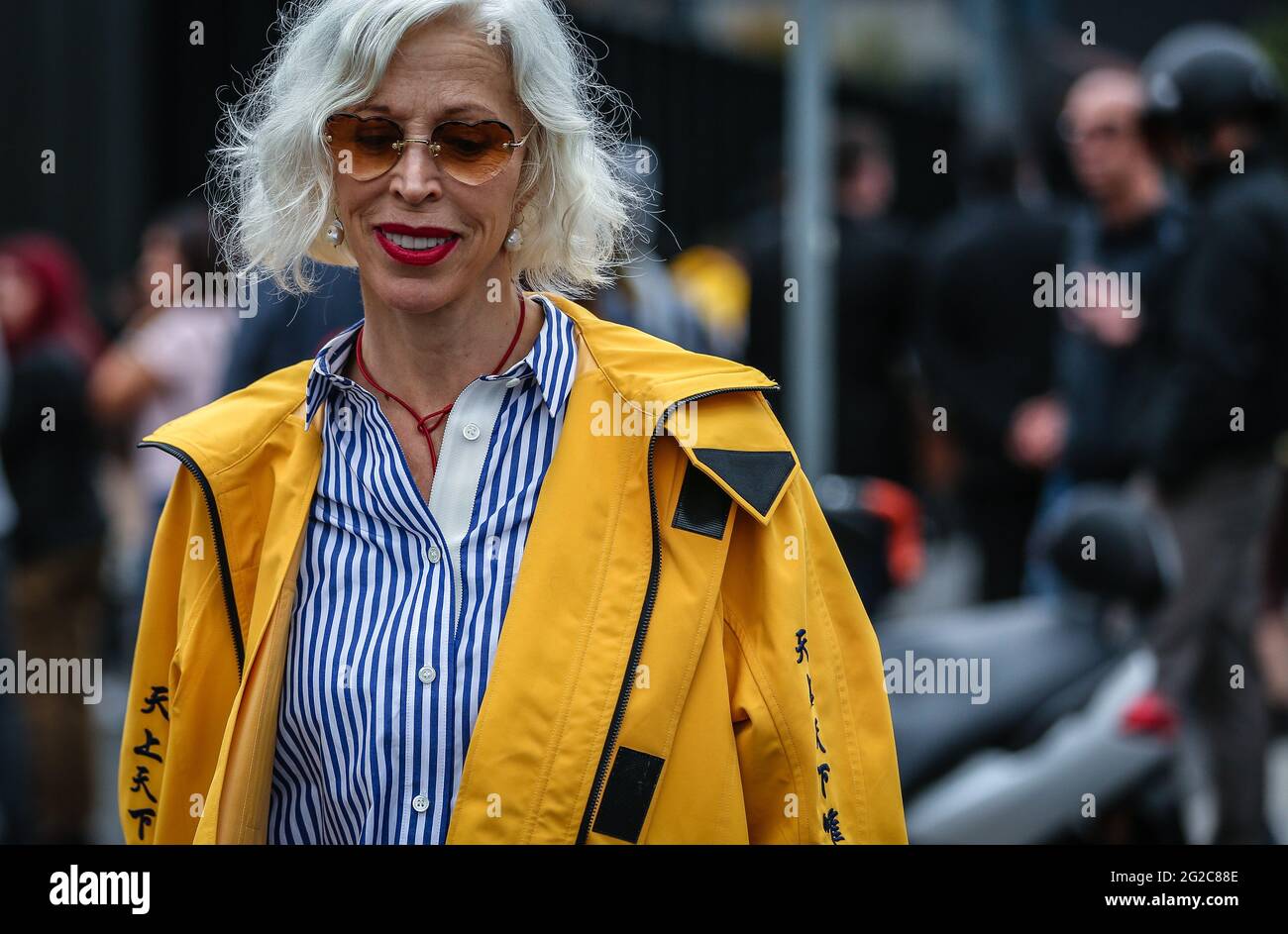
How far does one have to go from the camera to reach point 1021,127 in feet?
43.5

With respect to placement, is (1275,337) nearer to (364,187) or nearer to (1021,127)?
(364,187)

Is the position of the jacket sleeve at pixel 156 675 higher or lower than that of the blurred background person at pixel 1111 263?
lower

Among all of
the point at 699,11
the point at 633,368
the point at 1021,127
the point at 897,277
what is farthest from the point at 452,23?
the point at 1021,127

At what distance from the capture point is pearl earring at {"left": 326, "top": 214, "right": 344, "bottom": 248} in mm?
2309

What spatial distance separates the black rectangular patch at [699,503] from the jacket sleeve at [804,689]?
3 centimetres

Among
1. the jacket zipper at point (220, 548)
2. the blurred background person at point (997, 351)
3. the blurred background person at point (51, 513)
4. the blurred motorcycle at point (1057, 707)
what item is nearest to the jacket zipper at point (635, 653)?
the jacket zipper at point (220, 548)

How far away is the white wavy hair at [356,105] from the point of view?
7.03ft

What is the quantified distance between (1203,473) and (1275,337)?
1.39 ft

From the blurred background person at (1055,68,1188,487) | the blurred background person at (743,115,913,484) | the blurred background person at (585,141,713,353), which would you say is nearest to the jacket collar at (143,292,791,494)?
the blurred background person at (585,141,713,353)

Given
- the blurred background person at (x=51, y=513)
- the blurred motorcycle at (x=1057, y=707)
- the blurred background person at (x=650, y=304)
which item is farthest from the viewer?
the blurred background person at (x=51, y=513)

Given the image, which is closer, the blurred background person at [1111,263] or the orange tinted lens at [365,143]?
the orange tinted lens at [365,143]

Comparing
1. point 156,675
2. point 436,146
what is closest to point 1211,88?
point 436,146

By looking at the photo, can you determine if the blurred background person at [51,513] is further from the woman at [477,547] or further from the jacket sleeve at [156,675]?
the woman at [477,547]

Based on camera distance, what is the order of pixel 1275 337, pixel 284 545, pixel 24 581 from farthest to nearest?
pixel 24 581
pixel 1275 337
pixel 284 545
